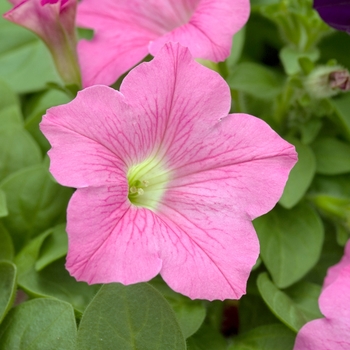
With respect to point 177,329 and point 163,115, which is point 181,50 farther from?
point 177,329

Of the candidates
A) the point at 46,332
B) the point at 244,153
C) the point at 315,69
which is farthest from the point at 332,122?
the point at 46,332

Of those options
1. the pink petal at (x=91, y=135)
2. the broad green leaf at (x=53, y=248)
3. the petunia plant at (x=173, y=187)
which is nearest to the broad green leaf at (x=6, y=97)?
the petunia plant at (x=173, y=187)

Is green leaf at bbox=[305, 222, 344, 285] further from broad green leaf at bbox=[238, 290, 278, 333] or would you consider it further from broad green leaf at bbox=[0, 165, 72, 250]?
broad green leaf at bbox=[0, 165, 72, 250]

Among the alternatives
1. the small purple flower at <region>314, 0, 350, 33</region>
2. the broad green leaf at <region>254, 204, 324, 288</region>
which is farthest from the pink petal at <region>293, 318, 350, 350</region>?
the small purple flower at <region>314, 0, 350, 33</region>

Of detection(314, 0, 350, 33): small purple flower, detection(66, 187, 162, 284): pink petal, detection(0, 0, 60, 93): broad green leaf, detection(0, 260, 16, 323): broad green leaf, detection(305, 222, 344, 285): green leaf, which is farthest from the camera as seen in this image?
detection(0, 0, 60, 93): broad green leaf

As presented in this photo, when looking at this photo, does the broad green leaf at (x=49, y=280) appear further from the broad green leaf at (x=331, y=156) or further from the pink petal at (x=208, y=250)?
the broad green leaf at (x=331, y=156)

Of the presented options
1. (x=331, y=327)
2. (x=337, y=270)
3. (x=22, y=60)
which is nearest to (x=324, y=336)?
(x=331, y=327)

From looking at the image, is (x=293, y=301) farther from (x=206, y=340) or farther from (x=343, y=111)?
(x=343, y=111)
